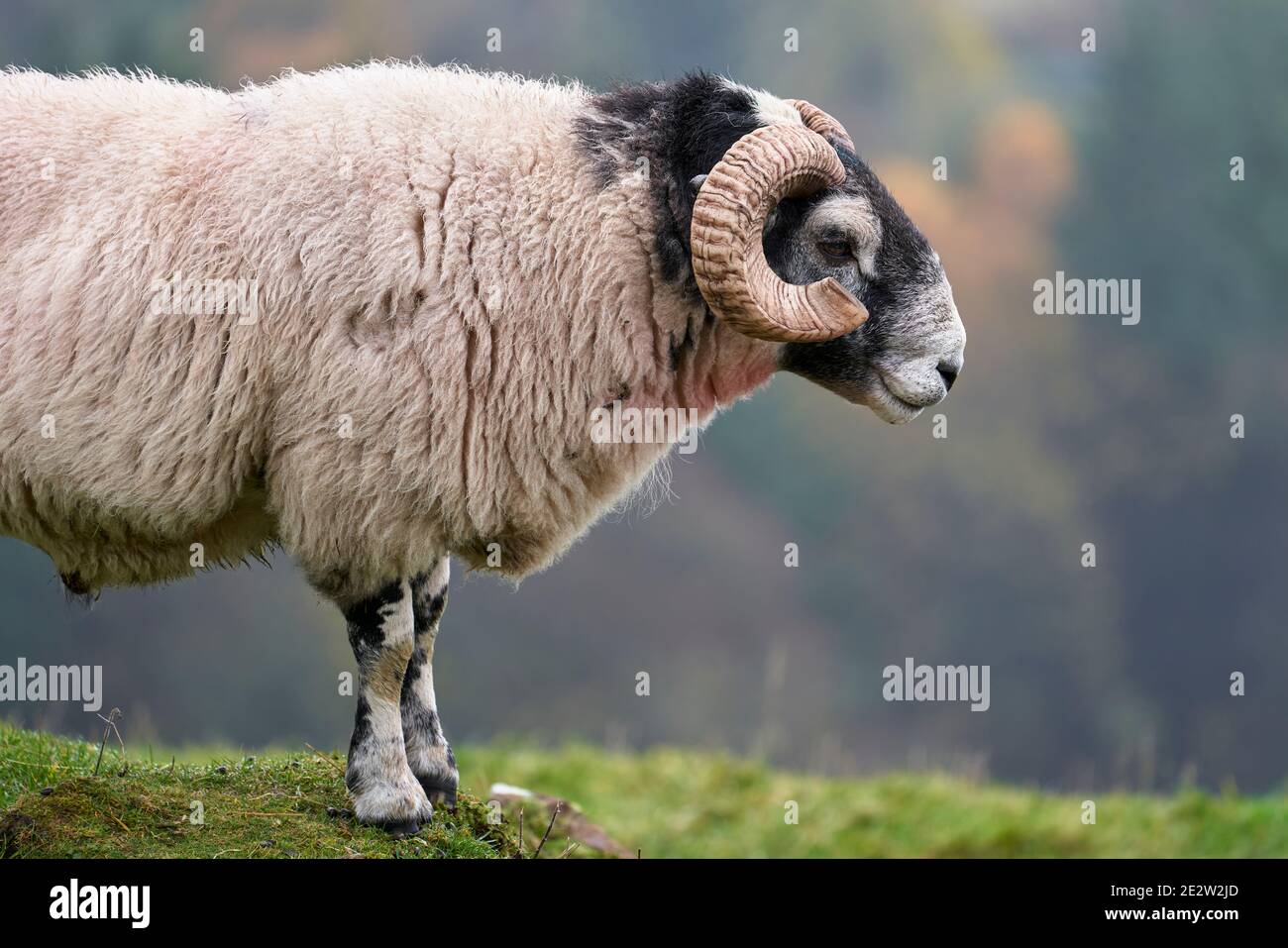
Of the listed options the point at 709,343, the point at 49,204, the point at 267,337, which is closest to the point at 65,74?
the point at 49,204

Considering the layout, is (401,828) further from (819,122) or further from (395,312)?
(819,122)

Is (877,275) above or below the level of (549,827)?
above

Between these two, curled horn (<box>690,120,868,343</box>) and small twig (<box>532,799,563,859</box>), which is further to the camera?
small twig (<box>532,799,563,859</box>)

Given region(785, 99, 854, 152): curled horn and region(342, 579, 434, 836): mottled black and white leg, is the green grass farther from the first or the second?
region(785, 99, 854, 152): curled horn

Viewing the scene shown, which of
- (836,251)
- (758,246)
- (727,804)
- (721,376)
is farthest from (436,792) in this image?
(727,804)

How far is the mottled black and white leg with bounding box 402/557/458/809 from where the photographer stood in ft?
23.7

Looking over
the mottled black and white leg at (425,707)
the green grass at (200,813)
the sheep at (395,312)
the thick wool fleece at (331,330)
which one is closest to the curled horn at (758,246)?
the sheep at (395,312)

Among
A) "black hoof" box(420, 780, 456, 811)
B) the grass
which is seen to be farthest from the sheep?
the grass

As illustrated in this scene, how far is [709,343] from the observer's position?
22.4 ft

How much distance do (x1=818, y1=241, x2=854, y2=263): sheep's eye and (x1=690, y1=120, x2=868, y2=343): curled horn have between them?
10.2 inches

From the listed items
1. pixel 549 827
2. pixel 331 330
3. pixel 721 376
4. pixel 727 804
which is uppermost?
pixel 331 330

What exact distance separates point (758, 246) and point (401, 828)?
323 centimetres

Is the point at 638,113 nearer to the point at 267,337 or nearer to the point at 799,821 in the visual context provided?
the point at 267,337

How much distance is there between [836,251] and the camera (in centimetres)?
678
